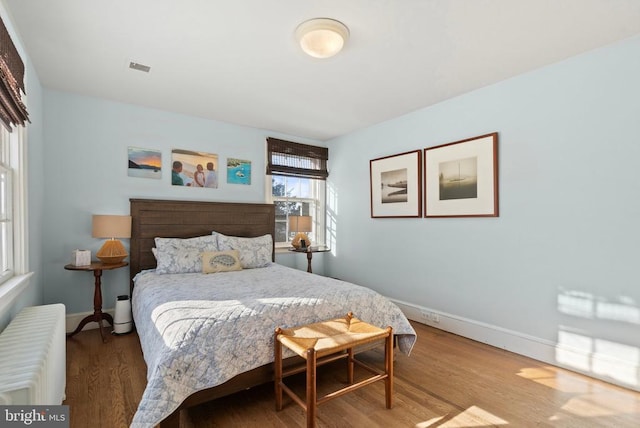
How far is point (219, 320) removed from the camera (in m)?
1.93

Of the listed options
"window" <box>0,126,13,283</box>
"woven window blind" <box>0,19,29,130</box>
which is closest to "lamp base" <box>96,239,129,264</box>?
"window" <box>0,126,13,283</box>

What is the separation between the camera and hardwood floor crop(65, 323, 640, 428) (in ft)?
6.22

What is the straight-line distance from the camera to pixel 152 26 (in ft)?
7.02

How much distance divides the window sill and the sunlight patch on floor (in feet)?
7.94

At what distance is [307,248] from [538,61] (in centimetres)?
322

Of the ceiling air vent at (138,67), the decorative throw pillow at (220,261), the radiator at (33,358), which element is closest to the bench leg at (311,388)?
the radiator at (33,358)

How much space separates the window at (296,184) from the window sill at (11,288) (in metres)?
2.83

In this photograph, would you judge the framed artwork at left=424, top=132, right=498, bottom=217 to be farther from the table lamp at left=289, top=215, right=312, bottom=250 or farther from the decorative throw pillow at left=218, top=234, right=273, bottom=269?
the decorative throw pillow at left=218, top=234, right=273, bottom=269

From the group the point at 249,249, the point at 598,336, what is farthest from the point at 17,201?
the point at 598,336

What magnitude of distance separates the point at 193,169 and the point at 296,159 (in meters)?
1.51

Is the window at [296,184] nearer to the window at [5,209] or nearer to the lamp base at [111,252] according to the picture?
the lamp base at [111,252]

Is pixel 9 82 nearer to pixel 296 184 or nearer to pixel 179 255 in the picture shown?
pixel 179 255

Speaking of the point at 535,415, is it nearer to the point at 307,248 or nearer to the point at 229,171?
the point at 307,248

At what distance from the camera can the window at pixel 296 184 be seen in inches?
A: 184
